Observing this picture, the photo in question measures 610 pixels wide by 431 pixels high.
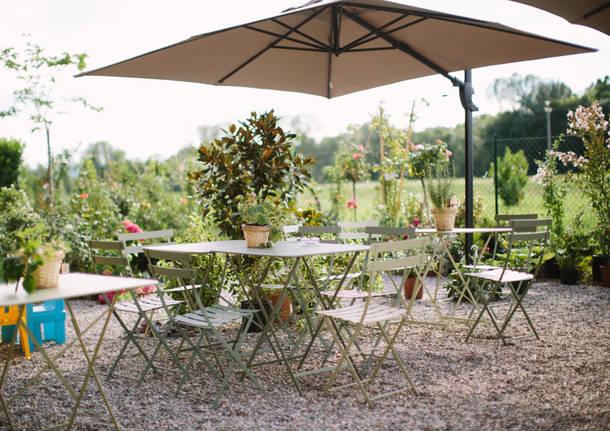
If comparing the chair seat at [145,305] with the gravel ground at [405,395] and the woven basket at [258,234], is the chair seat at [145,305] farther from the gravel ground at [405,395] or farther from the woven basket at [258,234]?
the woven basket at [258,234]

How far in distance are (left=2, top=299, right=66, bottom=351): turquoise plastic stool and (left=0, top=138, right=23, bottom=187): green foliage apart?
5342 mm

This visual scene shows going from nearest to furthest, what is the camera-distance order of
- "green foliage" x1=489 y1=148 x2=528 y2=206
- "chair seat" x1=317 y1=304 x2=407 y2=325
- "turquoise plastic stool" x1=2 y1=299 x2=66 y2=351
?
"chair seat" x1=317 y1=304 x2=407 y2=325 → "turquoise plastic stool" x1=2 y1=299 x2=66 y2=351 → "green foliage" x1=489 y1=148 x2=528 y2=206

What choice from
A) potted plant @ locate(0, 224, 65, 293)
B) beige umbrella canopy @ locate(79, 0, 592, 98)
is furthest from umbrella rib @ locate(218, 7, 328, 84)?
potted plant @ locate(0, 224, 65, 293)

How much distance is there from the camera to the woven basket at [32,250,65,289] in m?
2.84

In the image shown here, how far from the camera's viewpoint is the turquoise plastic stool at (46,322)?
15.5ft

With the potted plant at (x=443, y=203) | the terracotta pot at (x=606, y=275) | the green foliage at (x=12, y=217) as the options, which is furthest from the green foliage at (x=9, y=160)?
the terracotta pot at (x=606, y=275)

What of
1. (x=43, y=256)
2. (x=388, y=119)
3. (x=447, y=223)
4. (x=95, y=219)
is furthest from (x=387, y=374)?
(x=388, y=119)

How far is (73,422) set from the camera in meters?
3.09

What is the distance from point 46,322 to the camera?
16.0 feet

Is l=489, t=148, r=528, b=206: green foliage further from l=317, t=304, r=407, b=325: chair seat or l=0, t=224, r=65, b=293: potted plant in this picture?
l=0, t=224, r=65, b=293: potted plant

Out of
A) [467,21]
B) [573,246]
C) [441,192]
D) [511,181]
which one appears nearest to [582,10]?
[467,21]

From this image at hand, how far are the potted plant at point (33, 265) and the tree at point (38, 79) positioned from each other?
5.93 metres

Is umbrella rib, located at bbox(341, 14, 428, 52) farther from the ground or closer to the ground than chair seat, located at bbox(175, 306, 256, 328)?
farther from the ground

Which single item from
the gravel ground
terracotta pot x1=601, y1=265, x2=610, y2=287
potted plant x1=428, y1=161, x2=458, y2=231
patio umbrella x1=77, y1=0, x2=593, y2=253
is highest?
patio umbrella x1=77, y1=0, x2=593, y2=253
